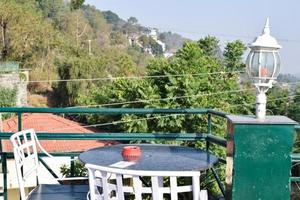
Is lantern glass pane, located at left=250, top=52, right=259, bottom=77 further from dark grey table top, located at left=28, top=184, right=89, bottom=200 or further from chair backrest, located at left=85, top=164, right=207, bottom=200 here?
dark grey table top, located at left=28, top=184, right=89, bottom=200

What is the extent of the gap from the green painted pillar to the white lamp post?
126mm

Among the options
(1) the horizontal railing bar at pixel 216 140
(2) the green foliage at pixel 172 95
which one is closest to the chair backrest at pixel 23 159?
(1) the horizontal railing bar at pixel 216 140

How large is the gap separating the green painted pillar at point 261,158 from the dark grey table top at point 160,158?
18 cm

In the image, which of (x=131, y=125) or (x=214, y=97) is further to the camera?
(x=214, y=97)

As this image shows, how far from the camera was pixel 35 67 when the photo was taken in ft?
86.9

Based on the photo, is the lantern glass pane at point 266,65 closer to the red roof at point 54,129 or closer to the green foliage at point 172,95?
the red roof at point 54,129

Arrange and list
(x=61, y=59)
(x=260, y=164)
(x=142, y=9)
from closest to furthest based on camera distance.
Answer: (x=260, y=164)
(x=61, y=59)
(x=142, y=9)

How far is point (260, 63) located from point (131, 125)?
37.8 feet

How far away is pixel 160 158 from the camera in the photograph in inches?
93.9

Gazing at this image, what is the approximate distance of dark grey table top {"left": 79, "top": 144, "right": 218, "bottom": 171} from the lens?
2148 millimetres

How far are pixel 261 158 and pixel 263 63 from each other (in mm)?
481

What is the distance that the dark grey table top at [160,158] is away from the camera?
2.15 metres

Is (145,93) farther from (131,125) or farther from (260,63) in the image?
(260,63)

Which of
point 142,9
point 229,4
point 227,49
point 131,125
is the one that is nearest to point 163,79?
point 131,125
